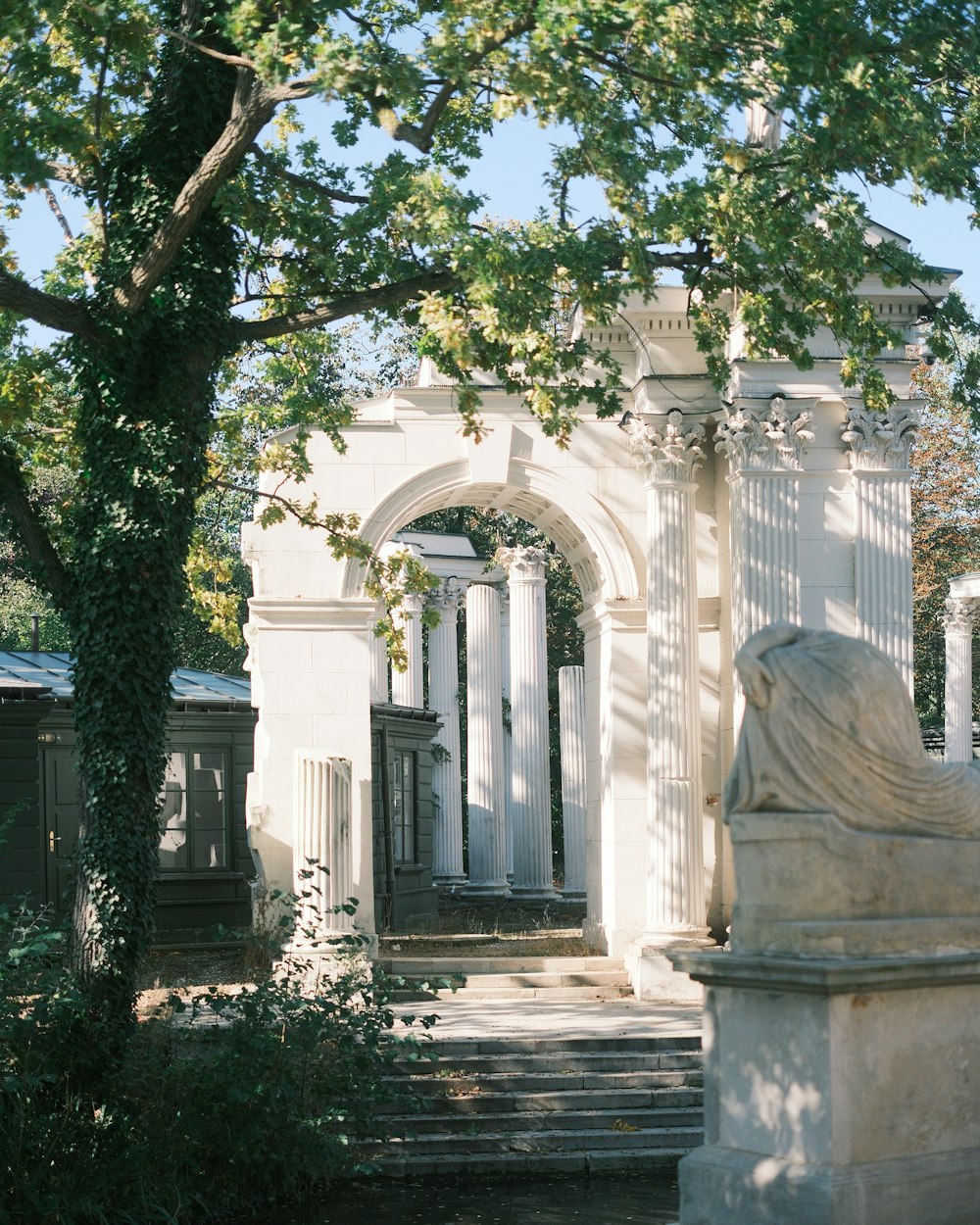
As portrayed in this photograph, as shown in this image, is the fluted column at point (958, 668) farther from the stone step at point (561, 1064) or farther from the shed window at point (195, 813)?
the stone step at point (561, 1064)

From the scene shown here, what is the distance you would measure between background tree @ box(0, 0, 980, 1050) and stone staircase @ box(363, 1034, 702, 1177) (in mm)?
2428

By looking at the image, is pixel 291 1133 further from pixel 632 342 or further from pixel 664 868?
pixel 632 342

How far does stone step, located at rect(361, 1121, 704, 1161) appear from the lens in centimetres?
1194

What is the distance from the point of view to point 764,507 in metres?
17.5

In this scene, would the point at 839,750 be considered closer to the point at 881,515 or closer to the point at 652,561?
the point at 652,561

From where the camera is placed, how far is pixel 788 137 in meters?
11.7

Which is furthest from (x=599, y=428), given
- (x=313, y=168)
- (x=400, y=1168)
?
(x=400, y=1168)

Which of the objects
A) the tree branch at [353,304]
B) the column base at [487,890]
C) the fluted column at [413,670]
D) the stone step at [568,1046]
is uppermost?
the tree branch at [353,304]

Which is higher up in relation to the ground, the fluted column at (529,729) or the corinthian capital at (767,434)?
the corinthian capital at (767,434)

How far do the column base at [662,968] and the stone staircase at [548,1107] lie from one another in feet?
9.83

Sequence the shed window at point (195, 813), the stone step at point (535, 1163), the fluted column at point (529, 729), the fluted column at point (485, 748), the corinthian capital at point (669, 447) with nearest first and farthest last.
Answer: the stone step at point (535, 1163), the corinthian capital at point (669, 447), the shed window at point (195, 813), the fluted column at point (529, 729), the fluted column at point (485, 748)

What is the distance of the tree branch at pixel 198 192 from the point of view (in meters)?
11.0

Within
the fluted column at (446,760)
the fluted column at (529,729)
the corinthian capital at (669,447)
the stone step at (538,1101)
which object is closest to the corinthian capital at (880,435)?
the corinthian capital at (669,447)

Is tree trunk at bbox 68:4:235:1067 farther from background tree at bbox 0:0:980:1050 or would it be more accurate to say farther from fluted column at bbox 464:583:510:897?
fluted column at bbox 464:583:510:897
